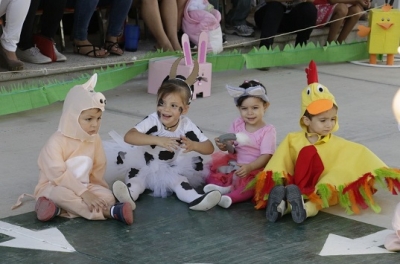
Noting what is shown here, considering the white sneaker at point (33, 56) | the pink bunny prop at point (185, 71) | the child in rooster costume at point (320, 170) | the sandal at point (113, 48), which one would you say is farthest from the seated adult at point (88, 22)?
the child in rooster costume at point (320, 170)

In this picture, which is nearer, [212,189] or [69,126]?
[69,126]

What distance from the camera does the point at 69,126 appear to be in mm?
4680

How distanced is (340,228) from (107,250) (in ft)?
4.14

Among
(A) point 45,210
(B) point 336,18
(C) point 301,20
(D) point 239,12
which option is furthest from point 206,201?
(B) point 336,18

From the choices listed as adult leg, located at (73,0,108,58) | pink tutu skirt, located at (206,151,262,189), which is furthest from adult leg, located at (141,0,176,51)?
pink tutu skirt, located at (206,151,262,189)

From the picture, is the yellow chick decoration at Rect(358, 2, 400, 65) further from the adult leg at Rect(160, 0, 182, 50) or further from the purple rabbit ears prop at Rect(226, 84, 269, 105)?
the purple rabbit ears prop at Rect(226, 84, 269, 105)

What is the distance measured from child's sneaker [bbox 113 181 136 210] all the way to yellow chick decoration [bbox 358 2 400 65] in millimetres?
5197

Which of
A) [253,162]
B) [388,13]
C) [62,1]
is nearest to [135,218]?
[253,162]

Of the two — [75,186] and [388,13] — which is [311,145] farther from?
[388,13]

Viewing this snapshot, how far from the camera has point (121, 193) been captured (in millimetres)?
4727

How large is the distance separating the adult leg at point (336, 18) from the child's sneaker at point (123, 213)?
5.62 metres

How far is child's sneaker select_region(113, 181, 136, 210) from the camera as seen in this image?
472cm

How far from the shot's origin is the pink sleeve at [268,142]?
510cm

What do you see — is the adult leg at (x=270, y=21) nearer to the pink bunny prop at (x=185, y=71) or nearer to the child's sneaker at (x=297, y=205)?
the pink bunny prop at (x=185, y=71)
